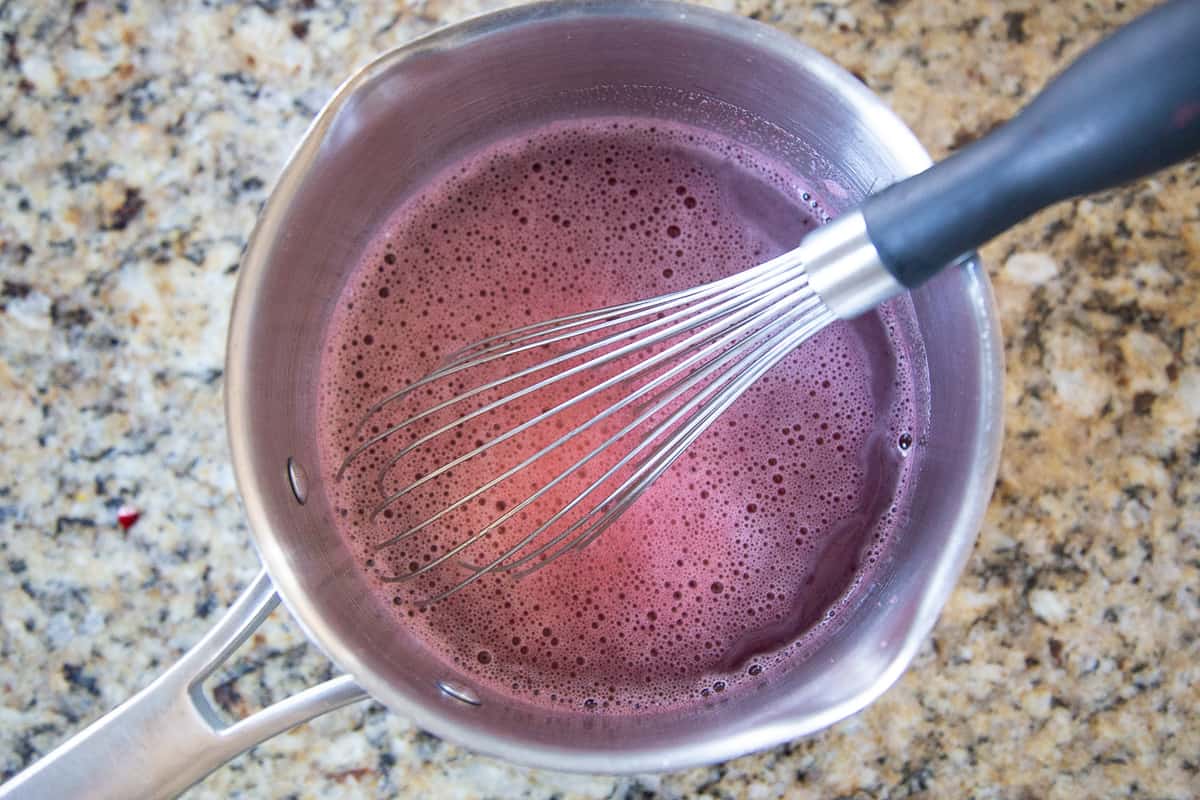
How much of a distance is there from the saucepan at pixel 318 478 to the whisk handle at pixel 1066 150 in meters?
0.07

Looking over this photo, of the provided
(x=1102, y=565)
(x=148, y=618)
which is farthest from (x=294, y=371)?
(x=1102, y=565)

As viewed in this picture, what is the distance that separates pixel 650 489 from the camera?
0.60 meters

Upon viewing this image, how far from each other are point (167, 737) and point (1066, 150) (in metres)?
0.49

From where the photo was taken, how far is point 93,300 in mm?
664

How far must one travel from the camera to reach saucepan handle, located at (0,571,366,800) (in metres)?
0.51

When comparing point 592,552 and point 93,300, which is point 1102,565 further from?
point 93,300

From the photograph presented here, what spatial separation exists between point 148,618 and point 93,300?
0.21 metres

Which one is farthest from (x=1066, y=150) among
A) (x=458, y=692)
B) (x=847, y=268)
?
(x=458, y=692)

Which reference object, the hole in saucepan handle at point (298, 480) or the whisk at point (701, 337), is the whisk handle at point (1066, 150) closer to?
the whisk at point (701, 337)

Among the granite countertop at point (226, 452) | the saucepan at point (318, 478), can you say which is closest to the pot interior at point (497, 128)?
the saucepan at point (318, 478)

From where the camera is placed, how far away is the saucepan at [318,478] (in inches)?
19.7

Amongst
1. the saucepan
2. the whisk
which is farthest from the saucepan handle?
the whisk

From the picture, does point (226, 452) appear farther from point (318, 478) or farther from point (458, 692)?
point (458, 692)

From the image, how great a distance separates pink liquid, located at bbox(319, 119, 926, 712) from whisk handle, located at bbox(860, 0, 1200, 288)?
17 centimetres
